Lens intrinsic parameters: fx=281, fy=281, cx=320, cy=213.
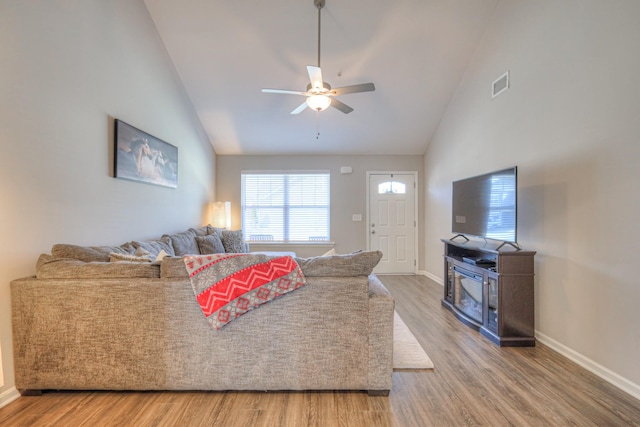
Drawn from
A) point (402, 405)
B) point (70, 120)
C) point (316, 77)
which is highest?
point (316, 77)

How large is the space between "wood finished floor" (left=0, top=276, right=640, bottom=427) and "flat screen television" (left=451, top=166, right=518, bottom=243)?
1.15 m

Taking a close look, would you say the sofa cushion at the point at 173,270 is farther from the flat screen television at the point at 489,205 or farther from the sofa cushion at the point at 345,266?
the flat screen television at the point at 489,205

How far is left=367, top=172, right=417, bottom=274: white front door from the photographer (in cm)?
543

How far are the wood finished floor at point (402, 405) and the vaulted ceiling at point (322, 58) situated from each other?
11.7 feet

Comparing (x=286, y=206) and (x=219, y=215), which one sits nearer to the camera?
(x=219, y=215)

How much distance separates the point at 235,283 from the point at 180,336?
49 centimetres

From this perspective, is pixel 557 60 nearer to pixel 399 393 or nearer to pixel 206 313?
pixel 399 393

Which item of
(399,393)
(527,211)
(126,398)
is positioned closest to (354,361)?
(399,393)

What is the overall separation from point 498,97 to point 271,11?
2.75 m

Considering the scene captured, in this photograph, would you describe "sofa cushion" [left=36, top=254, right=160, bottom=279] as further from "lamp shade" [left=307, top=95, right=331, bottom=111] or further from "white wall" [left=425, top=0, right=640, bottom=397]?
"white wall" [left=425, top=0, right=640, bottom=397]

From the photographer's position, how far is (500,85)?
315cm

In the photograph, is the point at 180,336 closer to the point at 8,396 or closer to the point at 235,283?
the point at 235,283

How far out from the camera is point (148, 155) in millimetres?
3166

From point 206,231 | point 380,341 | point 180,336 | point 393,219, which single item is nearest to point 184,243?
point 206,231
